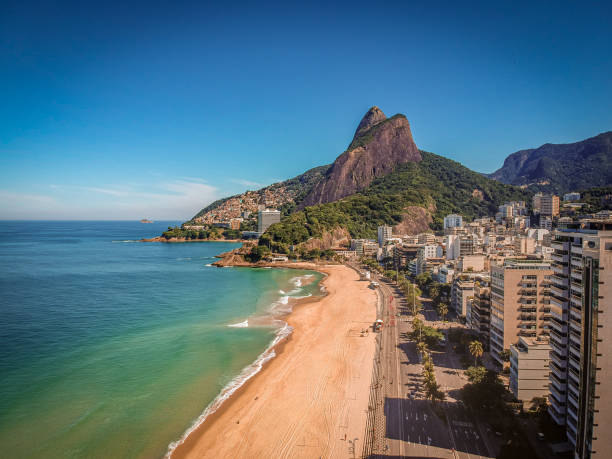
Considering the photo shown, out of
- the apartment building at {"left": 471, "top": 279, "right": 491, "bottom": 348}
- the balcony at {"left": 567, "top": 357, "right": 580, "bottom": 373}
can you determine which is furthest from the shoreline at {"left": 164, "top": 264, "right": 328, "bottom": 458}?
the balcony at {"left": 567, "top": 357, "right": 580, "bottom": 373}

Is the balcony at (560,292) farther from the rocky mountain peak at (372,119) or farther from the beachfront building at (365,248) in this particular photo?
the rocky mountain peak at (372,119)

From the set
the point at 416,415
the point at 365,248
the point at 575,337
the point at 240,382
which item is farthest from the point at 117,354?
the point at 365,248

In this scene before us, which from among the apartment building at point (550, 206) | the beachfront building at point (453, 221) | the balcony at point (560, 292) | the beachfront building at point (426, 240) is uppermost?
the apartment building at point (550, 206)

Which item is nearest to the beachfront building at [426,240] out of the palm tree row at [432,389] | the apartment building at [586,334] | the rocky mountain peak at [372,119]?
the palm tree row at [432,389]

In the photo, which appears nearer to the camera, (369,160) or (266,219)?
(266,219)

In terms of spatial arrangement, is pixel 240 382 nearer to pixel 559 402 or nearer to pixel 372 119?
pixel 559 402

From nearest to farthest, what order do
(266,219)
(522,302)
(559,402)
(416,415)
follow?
(559,402), (416,415), (522,302), (266,219)
